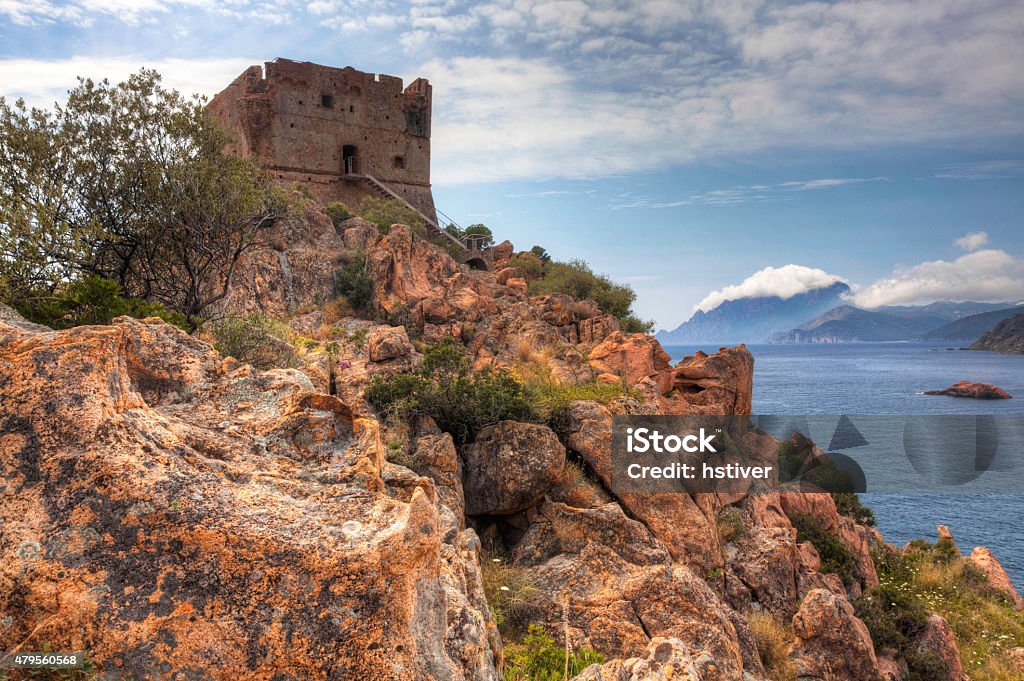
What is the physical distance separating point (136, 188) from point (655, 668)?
46.9 ft

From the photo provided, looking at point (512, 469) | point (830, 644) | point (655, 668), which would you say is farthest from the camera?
point (830, 644)

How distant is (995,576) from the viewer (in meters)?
23.2

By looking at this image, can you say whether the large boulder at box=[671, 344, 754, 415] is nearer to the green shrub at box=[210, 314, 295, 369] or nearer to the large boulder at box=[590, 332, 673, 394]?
the large boulder at box=[590, 332, 673, 394]

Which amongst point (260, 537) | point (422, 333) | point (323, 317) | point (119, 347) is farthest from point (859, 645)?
point (323, 317)

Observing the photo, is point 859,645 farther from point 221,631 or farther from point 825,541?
point 221,631

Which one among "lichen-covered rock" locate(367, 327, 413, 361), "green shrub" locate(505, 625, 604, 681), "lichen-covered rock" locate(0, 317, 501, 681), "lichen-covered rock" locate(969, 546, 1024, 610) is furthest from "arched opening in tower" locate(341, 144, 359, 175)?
"lichen-covered rock" locate(0, 317, 501, 681)

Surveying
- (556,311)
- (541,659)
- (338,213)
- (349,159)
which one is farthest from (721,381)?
(349,159)

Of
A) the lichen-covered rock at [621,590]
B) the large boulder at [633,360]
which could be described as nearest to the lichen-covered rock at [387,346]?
the lichen-covered rock at [621,590]

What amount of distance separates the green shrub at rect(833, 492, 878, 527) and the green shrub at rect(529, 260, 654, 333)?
12820mm

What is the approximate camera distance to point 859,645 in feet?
34.2

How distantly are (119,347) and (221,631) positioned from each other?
2187mm

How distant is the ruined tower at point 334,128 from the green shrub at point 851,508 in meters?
29.5

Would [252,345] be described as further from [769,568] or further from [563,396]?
[769,568]

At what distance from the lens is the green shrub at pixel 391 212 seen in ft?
121
